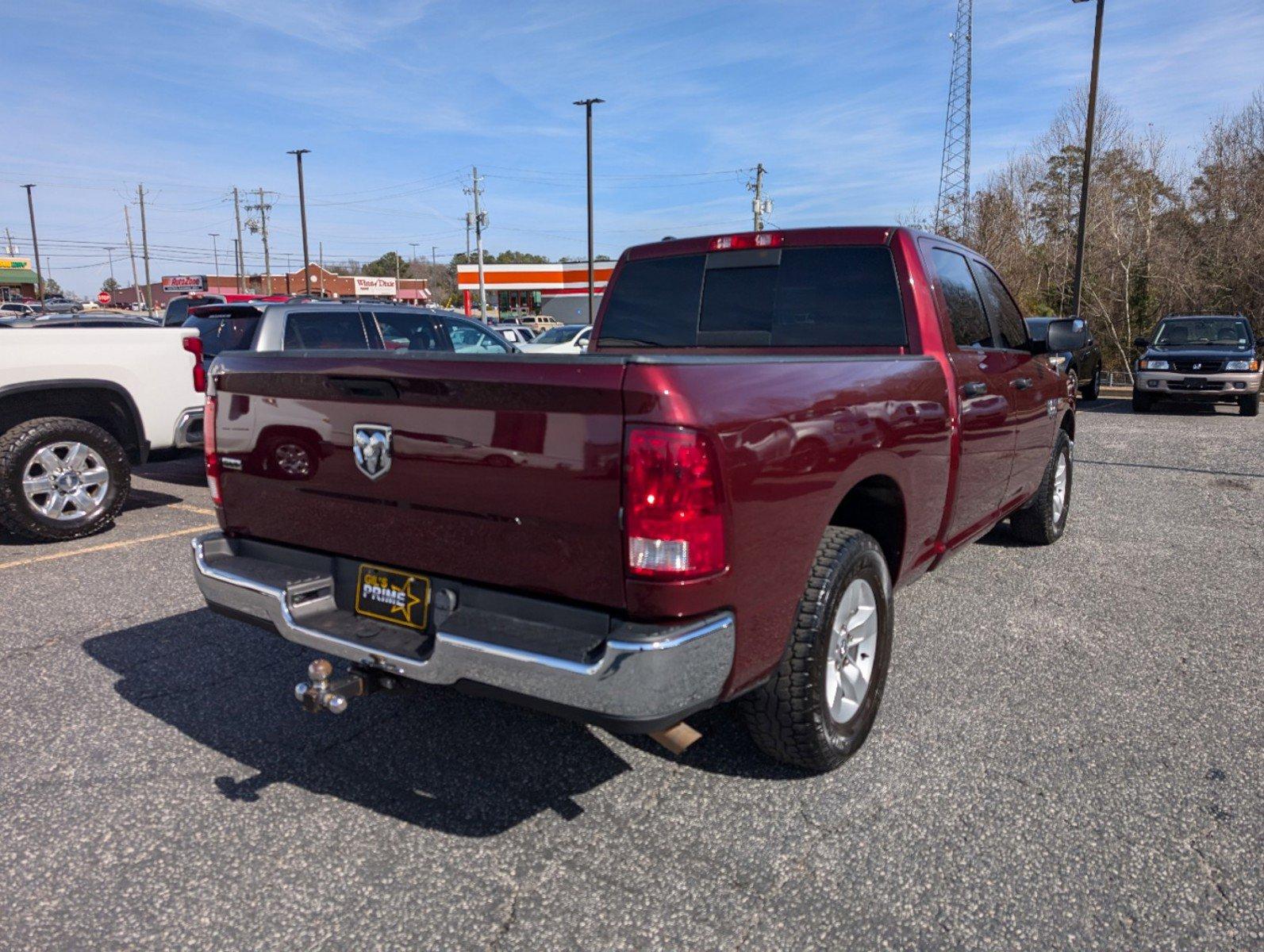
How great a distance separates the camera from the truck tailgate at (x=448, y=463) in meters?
2.34

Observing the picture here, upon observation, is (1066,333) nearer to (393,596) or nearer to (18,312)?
(393,596)

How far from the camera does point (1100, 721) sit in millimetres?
3588

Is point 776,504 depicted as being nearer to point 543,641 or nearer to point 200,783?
point 543,641

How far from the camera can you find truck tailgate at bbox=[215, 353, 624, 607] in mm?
2340

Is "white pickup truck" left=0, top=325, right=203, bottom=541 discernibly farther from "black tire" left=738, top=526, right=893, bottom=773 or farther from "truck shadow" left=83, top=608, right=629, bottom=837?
"black tire" left=738, top=526, right=893, bottom=773

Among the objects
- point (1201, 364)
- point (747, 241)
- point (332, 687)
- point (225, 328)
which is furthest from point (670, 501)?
point (1201, 364)

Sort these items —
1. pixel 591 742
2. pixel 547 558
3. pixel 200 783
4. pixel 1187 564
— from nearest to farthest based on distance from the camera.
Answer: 1. pixel 547 558
2. pixel 200 783
3. pixel 591 742
4. pixel 1187 564

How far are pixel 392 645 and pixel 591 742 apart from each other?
1.08 meters

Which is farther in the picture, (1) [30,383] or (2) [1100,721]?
(1) [30,383]

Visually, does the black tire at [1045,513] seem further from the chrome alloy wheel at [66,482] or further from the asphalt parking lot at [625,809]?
the chrome alloy wheel at [66,482]

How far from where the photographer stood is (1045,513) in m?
6.21

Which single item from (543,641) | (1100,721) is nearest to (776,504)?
(543,641)

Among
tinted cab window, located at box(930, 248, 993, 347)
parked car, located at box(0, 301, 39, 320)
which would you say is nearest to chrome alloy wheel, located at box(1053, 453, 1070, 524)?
tinted cab window, located at box(930, 248, 993, 347)

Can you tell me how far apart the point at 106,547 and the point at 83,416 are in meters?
1.16
